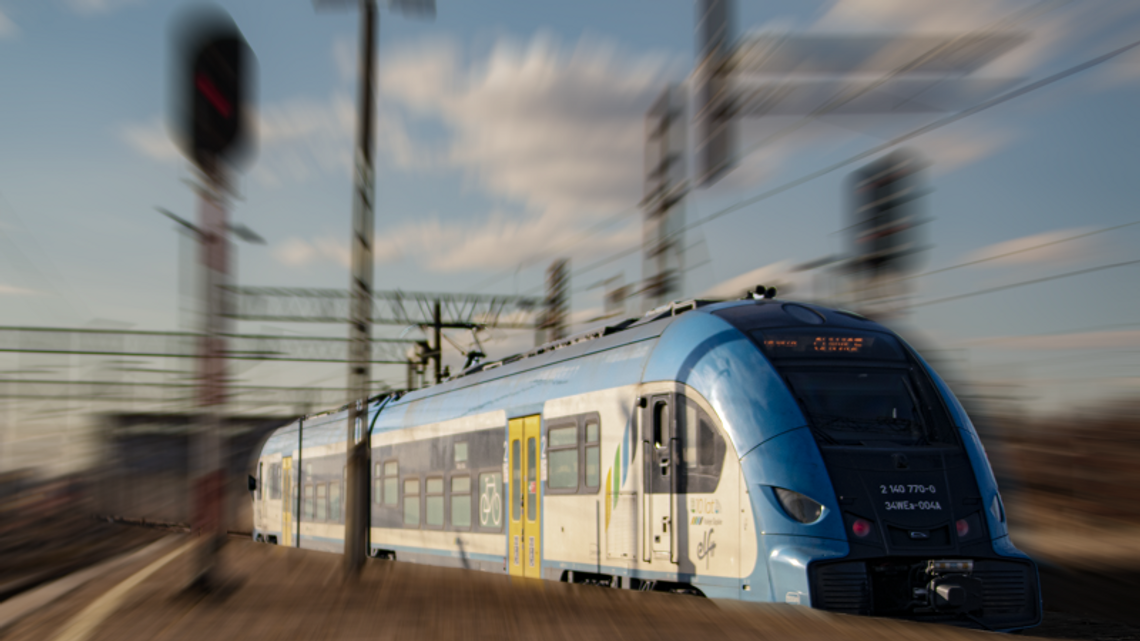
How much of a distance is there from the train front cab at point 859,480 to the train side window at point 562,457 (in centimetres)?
245

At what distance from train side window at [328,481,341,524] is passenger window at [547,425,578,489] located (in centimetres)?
1184

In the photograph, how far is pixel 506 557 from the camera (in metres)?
14.4

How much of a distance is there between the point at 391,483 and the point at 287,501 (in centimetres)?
1077

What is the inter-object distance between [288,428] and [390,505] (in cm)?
1180

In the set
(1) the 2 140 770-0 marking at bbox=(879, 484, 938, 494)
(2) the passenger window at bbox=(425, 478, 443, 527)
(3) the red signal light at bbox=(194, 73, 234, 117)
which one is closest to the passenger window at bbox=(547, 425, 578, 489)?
(1) the 2 140 770-0 marking at bbox=(879, 484, 938, 494)

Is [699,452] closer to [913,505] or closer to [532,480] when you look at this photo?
[913,505]

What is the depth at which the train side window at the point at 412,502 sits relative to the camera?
18.2 m

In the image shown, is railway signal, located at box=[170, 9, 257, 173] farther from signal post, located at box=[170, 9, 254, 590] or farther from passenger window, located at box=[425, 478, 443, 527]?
passenger window, located at box=[425, 478, 443, 527]

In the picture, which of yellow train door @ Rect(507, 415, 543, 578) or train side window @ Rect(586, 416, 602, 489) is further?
yellow train door @ Rect(507, 415, 543, 578)

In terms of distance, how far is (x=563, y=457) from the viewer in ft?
42.3

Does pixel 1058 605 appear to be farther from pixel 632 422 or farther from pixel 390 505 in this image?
pixel 390 505

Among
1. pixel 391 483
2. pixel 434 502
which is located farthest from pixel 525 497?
pixel 391 483

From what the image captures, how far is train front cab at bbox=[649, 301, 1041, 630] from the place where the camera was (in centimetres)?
895

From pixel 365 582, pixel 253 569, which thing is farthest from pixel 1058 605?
pixel 253 569
